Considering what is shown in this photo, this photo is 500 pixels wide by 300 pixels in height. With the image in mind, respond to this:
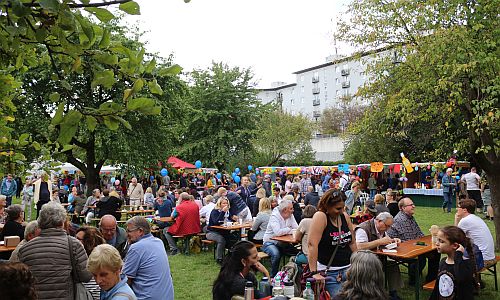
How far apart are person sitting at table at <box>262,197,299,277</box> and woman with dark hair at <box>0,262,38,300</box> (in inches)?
234

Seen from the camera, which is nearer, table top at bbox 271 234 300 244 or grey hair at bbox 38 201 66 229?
grey hair at bbox 38 201 66 229

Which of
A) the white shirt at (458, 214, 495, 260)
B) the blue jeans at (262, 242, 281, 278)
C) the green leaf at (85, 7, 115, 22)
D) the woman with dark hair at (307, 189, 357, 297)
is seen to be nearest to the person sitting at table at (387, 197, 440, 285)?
the white shirt at (458, 214, 495, 260)

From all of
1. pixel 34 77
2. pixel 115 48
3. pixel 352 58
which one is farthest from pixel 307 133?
pixel 115 48

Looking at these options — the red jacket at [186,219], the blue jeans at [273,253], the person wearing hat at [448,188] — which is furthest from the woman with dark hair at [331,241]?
the person wearing hat at [448,188]

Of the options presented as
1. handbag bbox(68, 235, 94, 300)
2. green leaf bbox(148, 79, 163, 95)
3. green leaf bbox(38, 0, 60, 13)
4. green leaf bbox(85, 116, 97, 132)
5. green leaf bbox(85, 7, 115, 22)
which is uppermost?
green leaf bbox(85, 7, 115, 22)

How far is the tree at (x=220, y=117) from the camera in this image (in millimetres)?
36562

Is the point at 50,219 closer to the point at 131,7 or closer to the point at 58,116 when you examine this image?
the point at 58,116

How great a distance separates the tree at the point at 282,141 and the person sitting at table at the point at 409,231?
116ft

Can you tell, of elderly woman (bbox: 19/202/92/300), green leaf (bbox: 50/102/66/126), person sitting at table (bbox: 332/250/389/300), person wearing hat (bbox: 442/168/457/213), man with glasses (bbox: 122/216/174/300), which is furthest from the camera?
person wearing hat (bbox: 442/168/457/213)

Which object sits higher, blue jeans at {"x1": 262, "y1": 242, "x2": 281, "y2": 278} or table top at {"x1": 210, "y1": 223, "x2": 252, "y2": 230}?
table top at {"x1": 210, "y1": 223, "x2": 252, "y2": 230}

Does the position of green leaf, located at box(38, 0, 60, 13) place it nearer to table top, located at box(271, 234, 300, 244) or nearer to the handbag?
the handbag

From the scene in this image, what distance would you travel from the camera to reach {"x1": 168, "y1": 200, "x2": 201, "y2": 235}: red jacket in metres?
10.6

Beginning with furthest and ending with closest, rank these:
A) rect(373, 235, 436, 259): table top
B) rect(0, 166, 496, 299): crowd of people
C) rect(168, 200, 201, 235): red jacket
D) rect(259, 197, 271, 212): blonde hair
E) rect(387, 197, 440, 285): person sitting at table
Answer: rect(168, 200, 201, 235): red jacket → rect(259, 197, 271, 212): blonde hair → rect(387, 197, 440, 285): person sitting at table → rect(373, 235, 436, 259): table top → rect(0, 166, 496, 299): crowd of people

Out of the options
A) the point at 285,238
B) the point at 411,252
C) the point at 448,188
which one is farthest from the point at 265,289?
the point at 448,188
